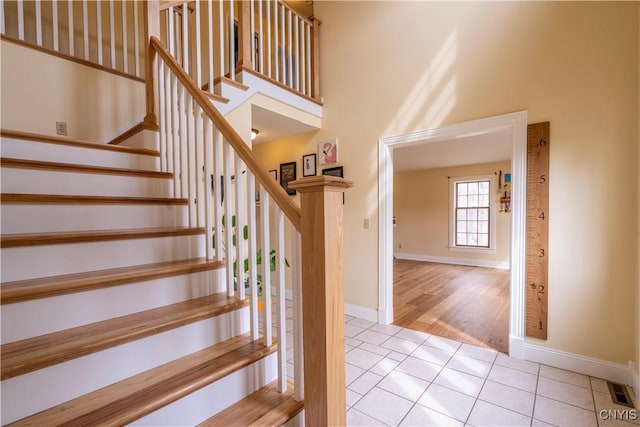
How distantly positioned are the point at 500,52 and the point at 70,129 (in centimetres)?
381

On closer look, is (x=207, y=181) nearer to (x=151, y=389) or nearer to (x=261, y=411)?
(x=151, y=389)

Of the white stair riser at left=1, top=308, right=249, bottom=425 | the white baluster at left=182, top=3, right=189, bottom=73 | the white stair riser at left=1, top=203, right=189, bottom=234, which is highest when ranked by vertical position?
the white baluster at left=182, top=3, right=189, bottom=73

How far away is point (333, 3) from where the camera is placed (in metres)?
3.40

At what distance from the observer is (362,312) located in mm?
3273

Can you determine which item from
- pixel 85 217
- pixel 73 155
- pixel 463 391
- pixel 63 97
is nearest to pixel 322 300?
pixel 85 217

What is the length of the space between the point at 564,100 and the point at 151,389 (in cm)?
306

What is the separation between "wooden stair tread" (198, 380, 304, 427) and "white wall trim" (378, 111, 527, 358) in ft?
6.63

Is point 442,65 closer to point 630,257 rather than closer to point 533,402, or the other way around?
point 630,257

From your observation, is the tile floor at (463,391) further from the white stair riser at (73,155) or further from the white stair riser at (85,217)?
the white stair riser at (73,155)

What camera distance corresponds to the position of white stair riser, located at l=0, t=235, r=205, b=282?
1200 millimetres

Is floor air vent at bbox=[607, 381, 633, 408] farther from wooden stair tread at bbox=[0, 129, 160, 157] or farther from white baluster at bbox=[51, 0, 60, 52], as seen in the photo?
white baluster at bbox=[51, 0, 60, 52]

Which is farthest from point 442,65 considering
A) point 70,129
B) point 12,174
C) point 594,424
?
point 70,129

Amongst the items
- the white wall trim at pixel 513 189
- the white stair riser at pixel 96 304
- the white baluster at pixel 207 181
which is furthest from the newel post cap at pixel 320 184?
the white wall trim at pixel 513 189

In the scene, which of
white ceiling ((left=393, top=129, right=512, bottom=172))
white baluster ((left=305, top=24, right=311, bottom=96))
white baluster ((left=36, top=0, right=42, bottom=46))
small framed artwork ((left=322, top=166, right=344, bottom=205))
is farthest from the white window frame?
white baluster ((left=36, top=0, right=42, bottom=46))
